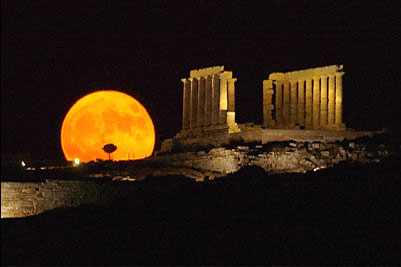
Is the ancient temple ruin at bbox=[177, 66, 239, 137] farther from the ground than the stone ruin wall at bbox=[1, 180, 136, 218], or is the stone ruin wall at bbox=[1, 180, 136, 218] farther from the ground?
the ancient temple ruin at bbox=[177, 66, 239, 137]

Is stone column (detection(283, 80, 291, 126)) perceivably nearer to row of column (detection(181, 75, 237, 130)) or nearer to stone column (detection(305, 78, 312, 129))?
stone column (detection(305, 78, 312, 129))

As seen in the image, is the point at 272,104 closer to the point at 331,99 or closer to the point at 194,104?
the point at 331,99

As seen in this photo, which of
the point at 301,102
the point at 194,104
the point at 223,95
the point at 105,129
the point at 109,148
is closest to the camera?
the point at 109,148

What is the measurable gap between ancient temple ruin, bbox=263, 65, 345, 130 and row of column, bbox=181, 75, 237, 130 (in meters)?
3.05

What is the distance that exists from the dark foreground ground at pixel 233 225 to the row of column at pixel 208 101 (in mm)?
15033

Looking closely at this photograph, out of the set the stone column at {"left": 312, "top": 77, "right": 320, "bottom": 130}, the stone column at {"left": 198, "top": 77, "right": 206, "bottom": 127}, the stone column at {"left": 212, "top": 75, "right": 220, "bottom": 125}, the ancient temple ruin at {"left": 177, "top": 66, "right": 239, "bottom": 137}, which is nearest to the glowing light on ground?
the ancient temple ruin at {"left": 177, "top": 66, "right": 239, "bottom": 137}

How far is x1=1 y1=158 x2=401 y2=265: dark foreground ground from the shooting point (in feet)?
86.2

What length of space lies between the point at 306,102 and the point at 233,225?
24965mm

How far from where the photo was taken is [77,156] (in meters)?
52.0

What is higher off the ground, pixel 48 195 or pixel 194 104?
pixel 194 104

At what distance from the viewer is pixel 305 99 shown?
5253cm

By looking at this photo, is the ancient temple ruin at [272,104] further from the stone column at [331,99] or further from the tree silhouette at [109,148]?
the tree silhouette at [109,148]

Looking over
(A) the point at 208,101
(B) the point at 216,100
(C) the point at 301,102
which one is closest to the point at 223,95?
(B) the point at 216,100

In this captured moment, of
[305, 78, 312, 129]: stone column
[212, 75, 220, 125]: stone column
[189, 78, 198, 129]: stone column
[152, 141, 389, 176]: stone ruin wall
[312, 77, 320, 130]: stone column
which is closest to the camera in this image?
[152, 141, 389, 176]: stone ruin wall
